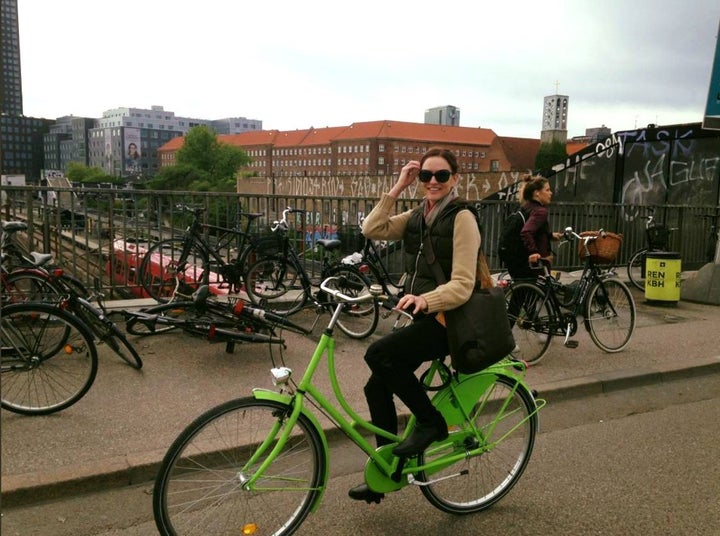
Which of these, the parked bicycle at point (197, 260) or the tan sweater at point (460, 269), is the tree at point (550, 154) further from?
the tan sweater at point (460, 269)

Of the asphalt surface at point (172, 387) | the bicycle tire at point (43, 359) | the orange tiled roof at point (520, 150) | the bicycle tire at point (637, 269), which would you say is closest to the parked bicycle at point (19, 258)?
the asphalt surface at point (172, 387)

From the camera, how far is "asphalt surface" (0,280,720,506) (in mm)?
3771

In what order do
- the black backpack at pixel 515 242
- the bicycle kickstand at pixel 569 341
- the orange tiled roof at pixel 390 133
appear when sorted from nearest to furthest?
the bicycle kickstand at pixel 569 341, the black backpack at pixel 515 242, the orange tiled roof at pixel 390 133

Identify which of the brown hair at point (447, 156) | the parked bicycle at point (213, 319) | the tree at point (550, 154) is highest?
the tree at point (550, 154)

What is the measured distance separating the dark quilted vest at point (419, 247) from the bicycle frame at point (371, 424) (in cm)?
43

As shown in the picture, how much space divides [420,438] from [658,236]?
31.2ft

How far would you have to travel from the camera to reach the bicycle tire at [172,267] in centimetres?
773

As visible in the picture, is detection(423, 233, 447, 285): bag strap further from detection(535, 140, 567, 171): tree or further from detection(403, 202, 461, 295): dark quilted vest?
detection(535, 140, 567, 171): tree

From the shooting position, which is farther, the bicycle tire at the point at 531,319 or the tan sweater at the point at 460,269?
the bicycle tire at the point at 531,319

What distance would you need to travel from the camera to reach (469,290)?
3.02m

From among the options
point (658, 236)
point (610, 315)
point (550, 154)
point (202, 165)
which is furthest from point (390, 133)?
point (610, 315)

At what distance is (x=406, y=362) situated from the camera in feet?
10.1

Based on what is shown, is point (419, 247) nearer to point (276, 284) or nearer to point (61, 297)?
point (61, 297)

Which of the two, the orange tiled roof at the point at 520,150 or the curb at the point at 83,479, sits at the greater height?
the orange tiled roof at the point at 520,150
